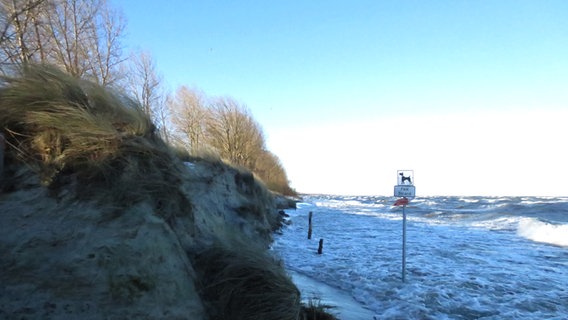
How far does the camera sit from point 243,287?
4145mm

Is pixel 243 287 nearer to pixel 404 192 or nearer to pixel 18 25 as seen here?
pixel 404 192

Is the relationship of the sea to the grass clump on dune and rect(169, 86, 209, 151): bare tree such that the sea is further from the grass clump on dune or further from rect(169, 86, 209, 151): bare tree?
rect(169, 86, 209, 151): bare tree

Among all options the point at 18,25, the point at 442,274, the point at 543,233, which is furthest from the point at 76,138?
the point at 543,233

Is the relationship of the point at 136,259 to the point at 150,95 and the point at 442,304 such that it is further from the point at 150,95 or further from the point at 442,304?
the point at 150,95

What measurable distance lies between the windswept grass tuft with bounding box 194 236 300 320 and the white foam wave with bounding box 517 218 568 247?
62.6 ft

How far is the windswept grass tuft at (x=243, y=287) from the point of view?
3969 mm

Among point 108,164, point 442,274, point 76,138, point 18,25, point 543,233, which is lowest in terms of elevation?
point 442,274

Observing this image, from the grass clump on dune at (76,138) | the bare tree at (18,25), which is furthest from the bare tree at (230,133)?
the grass clump on dune at (76,138)

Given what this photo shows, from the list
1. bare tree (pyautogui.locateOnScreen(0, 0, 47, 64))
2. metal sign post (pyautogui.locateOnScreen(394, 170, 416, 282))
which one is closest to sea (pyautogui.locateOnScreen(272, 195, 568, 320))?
metal sign post (pyautogui.locateOnScreen(394, 170, 416, 282))

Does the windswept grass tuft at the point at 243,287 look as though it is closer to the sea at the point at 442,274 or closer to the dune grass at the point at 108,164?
the dune grass at the point at 108,164

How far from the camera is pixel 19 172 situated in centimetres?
400

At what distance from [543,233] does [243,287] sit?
77.6 feet

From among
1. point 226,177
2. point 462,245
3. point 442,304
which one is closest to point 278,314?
point 442,304

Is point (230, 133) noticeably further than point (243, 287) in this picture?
Yes
